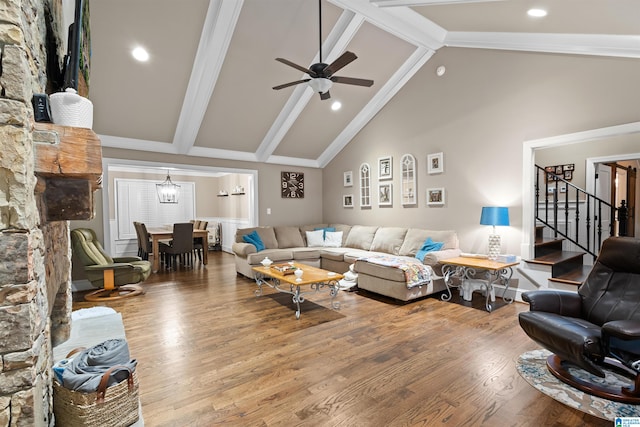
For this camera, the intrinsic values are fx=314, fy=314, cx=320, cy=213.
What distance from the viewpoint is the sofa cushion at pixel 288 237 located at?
6434mm

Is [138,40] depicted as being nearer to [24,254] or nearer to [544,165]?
[24,254]

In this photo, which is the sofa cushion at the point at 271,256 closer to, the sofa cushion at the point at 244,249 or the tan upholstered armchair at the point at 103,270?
the sofa cushion at the point at 244,249

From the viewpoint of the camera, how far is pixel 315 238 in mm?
6633

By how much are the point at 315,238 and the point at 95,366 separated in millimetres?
5013

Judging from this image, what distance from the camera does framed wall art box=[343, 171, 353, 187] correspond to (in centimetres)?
702

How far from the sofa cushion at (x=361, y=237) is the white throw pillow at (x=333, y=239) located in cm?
17

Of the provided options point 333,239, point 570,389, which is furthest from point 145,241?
point 570,389

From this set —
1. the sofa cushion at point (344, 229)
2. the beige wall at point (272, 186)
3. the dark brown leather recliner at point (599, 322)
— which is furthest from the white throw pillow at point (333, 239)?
the dark brown leather recliner at point (599, 322)

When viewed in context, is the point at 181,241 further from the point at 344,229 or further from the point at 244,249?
the point at 344,229

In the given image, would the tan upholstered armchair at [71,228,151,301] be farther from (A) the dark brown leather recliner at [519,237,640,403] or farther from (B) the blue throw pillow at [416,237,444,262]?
(A) the dark brown leather recliner at [519,237,640,403]

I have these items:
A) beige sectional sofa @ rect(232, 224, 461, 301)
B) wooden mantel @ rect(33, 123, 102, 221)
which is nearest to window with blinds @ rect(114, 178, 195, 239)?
beige sectional sofa @ rect(232, 224, 461, 301)

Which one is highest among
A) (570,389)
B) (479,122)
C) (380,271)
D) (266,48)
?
(266,48)

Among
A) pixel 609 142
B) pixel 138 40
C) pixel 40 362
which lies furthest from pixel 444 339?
pixel 138 40

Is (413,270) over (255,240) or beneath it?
beneath
